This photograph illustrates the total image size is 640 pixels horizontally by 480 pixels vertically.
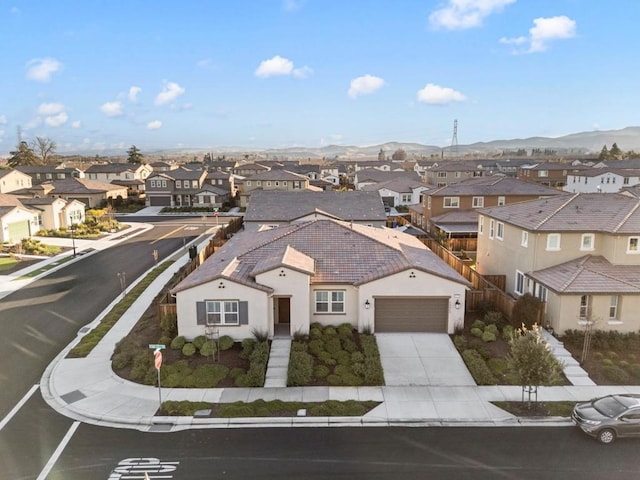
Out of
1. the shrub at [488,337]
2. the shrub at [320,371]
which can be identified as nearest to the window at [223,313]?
the shrub at [320,371]

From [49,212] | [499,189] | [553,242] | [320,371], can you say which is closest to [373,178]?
[499,189]

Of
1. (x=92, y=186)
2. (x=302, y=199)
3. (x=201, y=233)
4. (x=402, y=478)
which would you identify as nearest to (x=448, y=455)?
(x=402, y=478)

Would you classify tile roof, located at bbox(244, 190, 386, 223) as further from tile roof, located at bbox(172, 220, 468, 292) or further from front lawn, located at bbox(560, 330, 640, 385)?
front lawn, located at bbox(560, 330, 640, 385)

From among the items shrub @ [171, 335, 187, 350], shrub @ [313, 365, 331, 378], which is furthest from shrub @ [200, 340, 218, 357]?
shrub @ [313, 365, 331, 378]

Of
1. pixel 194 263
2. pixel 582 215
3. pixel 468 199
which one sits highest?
pixel 582 215

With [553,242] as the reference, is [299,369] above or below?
below

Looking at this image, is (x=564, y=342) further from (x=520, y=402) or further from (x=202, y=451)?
(x=202, y=451)

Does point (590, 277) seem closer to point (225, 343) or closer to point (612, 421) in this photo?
point (612, 421)
